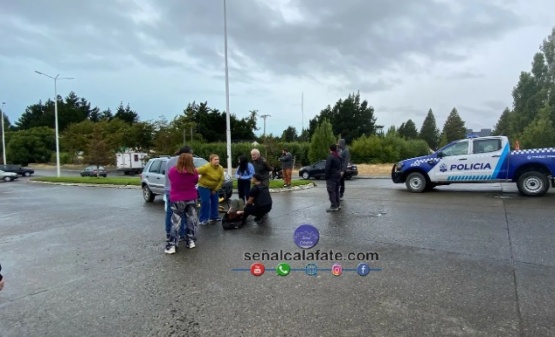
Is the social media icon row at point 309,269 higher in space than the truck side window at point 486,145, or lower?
lower

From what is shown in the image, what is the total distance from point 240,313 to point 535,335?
262 centimetres

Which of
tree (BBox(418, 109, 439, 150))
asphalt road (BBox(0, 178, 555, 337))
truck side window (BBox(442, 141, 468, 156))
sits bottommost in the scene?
asphalt road (BBox(0, 178, 555, 337))

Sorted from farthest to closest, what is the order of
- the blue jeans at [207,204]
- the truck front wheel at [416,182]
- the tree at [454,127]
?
the tree at [454,127], the truck front wheel at [416,182], the blue jeans at [207,204]

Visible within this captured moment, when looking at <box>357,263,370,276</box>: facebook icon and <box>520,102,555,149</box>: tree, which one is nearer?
<box>357,263,370,276</box>: facebook icon

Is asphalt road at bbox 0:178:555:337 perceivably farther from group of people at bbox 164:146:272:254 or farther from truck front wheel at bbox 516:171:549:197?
truck front wheel at bbox 516:171:549:197

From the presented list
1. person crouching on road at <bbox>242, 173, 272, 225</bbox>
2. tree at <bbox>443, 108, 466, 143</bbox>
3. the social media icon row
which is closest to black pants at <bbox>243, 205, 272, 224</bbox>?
person crouching on road at <bbox>242, 173, 272, 225</bbox>

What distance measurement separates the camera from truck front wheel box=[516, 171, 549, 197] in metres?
10.6

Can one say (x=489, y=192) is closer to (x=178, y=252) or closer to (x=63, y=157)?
(x=178, y=252)

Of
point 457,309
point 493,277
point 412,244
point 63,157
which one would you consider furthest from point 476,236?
point 63,157

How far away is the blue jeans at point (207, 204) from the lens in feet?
25.8

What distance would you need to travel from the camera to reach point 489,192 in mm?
12008

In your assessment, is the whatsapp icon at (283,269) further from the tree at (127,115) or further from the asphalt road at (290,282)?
the tree at (127,115)

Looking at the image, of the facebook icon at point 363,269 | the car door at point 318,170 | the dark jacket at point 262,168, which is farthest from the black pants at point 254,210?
the car door at point 318,170

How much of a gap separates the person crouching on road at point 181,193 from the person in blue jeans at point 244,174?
303cm
